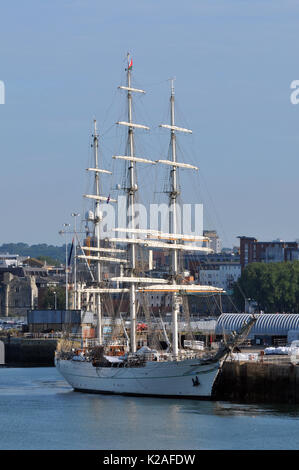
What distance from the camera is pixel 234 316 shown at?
396 feet

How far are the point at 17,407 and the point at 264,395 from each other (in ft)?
53.6

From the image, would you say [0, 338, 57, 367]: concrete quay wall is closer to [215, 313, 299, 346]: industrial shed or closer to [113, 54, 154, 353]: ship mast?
[215, 313, 299, 346]: industrial shed

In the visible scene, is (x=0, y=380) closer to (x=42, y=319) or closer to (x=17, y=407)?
(x=17, y=407)

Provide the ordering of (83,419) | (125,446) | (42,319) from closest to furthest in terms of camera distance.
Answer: (125,446) < (83,419) < (42,319)

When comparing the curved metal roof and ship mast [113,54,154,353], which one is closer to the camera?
ship mast [113,54,154,353]

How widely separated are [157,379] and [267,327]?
36301 millimetres

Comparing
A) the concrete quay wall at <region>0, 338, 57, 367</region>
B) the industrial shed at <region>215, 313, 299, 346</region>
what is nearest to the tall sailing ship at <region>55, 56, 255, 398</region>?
the industrial shed at <region>215, 313, 299, 346</region>

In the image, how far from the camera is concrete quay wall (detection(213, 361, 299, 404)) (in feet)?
249

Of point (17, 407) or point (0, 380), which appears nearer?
point (17, 407)

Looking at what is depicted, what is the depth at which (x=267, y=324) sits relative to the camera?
385 ft

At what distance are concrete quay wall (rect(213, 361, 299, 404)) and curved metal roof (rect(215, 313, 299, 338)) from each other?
33303 mm

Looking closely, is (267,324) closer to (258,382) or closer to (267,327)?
(267,327)

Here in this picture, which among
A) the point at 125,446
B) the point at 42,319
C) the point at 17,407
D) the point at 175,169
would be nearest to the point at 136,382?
the point at 17,407

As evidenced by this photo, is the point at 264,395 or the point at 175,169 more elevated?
the point at 175,169
